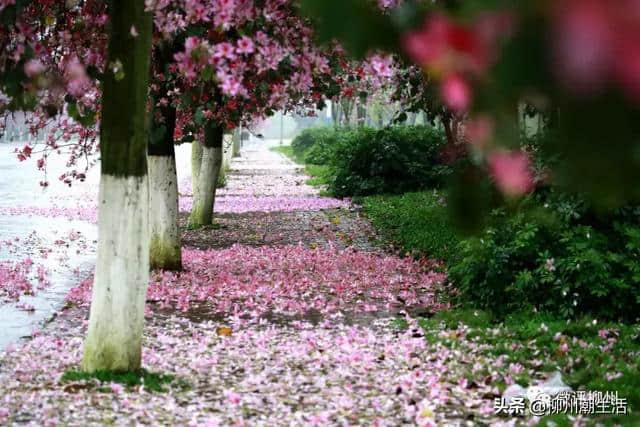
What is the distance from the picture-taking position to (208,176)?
17.6 meters

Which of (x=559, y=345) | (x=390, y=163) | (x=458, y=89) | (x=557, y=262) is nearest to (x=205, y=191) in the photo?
(x=390, y=163)

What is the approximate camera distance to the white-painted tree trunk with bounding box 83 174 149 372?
19.3ft

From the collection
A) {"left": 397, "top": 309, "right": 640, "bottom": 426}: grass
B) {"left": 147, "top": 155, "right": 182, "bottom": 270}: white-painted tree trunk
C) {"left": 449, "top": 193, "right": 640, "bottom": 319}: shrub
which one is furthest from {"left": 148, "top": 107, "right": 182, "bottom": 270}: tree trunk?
{"left": 449, "top": 193, "right": 640, "bottom": 319}: shrub

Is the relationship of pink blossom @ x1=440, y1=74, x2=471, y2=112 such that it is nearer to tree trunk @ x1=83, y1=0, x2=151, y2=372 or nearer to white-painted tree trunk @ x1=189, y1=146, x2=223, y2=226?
tree trunk @ x1=83, y1=0, x2=151, y2=372

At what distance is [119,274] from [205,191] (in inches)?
474

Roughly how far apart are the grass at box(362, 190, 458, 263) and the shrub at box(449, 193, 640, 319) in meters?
1.01

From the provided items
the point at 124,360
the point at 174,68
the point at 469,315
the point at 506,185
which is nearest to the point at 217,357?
the point at 124,360

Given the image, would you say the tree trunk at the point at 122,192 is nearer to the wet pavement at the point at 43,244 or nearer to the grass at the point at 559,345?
the wet pavement at the point at 43,244

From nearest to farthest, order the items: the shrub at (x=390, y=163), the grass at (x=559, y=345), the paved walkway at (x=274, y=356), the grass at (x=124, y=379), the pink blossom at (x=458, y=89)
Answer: the pink blossom at (x=458, y=89)
the paved walkway at (x=274, y=356)
the grass at (x=559, y=345)
the grass at (x=124, y=379)
the shrub at (x=390, y=163)

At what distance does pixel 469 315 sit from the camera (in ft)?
27.2

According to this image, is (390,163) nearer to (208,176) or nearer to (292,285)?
(208,176)

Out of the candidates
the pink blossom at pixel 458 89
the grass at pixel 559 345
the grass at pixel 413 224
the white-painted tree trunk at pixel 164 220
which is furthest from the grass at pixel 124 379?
the white-painted tree trunk at pixel 164 220

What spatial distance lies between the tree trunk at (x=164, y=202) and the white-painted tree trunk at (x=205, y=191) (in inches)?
212

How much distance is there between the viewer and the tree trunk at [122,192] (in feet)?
19.1
